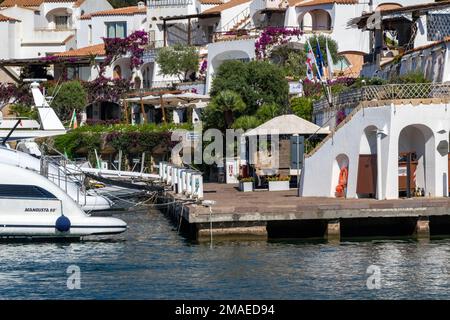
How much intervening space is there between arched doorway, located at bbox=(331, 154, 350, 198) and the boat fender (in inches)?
423

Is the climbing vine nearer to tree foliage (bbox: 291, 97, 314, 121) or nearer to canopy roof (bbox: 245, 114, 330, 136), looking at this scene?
tree foliage (bbox: 291, 97, 314, 121)

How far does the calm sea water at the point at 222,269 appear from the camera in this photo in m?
32.6

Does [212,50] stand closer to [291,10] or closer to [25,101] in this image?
[291,10]

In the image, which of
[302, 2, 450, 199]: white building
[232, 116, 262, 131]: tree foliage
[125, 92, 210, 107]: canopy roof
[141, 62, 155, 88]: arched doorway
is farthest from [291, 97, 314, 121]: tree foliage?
[141, 62, 155, 88]: arched doorway

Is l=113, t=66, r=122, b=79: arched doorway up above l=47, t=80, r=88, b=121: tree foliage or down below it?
above

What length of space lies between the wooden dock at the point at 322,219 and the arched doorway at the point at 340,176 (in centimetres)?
306

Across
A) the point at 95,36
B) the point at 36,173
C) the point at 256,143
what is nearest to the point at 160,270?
the point at 36,173

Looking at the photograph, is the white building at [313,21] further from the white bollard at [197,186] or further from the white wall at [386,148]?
the white bollard at [197,186]

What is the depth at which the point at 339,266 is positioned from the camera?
119 feet

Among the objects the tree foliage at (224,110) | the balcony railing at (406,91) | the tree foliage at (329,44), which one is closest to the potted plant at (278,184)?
the balcony railing at (406,91)

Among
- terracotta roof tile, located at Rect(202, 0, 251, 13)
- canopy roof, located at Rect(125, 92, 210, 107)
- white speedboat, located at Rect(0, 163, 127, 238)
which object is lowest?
white speedboat, located at Rect(0, 163, 127, 238)

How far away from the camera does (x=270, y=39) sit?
79.2 meters

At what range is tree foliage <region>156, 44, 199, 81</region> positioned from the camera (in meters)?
85.2

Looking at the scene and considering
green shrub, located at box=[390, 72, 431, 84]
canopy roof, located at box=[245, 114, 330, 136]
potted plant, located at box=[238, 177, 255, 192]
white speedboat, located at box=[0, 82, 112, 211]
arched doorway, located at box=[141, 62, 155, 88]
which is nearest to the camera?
white speedboat, located at box=[0, 82, 112, 211]
